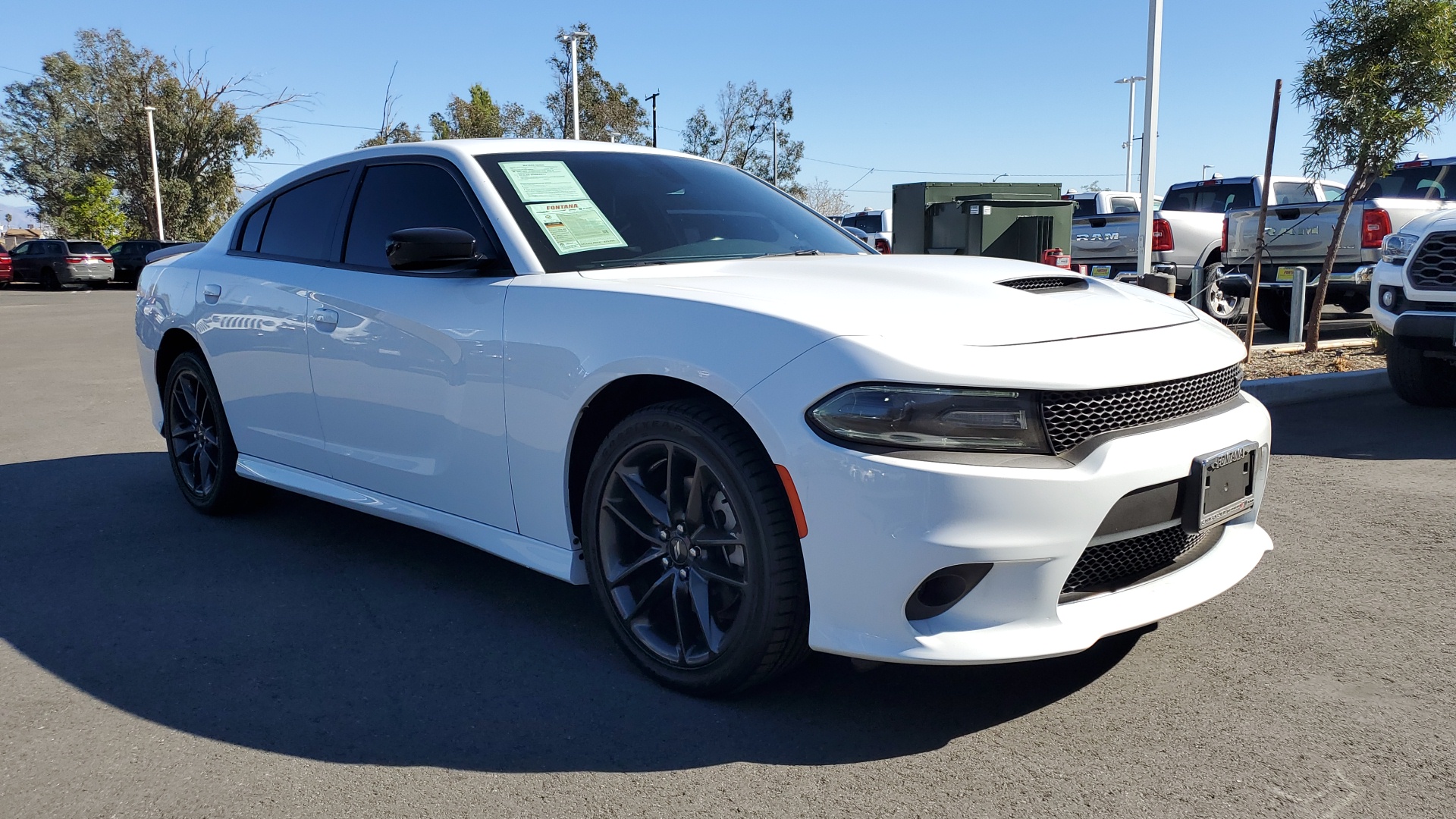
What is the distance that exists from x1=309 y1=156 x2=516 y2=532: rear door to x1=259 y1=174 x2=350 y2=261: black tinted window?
0.55ft

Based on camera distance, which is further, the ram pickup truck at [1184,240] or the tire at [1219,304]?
the ram pickup truck at [1184,240]

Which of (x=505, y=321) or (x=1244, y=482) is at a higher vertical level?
(x=505, y=321)

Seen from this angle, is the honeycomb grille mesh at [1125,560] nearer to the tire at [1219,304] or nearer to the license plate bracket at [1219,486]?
the license plate bracket at [1219,486]

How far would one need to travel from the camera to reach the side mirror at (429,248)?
11.0 ft

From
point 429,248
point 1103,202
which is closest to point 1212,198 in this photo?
point 1103,202

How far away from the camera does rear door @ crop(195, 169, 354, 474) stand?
14.0 ft

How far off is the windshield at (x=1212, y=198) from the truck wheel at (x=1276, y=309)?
244cm

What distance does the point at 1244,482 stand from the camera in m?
3.00

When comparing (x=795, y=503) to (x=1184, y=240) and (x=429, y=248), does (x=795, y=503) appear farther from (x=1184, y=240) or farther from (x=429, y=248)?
(x=1184, y=240)

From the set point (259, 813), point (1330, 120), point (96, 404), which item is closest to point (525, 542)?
point (259, 813)

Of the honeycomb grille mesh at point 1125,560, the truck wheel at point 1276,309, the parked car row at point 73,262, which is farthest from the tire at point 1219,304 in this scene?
the parked car row at point 73,262

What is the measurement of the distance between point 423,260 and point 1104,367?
1994 millimetres

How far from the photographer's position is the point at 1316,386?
808 centimetres

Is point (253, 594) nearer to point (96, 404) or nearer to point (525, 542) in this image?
point (525, 542)
